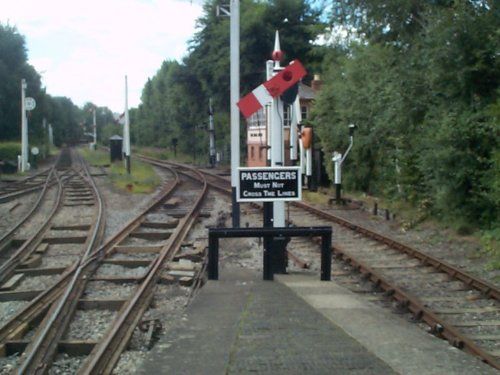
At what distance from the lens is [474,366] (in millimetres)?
4797

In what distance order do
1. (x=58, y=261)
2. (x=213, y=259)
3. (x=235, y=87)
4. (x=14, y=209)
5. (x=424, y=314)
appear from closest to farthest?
(x=424, y=314) < (x=213, y=259) < (x=58, y=261) < (x=235, y=87) < (x=14, y=209)

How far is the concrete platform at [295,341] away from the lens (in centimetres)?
463

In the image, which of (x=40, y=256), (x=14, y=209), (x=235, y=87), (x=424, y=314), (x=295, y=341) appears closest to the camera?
(x=295, y=341)

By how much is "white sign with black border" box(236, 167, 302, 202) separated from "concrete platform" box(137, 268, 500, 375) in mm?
1233

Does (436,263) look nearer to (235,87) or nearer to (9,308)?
(235,87)

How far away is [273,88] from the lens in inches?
323

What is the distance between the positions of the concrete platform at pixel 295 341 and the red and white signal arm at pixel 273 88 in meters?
2.36

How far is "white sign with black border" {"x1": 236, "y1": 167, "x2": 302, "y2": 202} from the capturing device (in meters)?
7.79

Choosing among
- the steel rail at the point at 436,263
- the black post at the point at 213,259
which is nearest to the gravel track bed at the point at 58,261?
the black post at the point at 213,259

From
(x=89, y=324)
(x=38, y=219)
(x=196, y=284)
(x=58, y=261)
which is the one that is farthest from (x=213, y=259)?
(x=38, y=219)

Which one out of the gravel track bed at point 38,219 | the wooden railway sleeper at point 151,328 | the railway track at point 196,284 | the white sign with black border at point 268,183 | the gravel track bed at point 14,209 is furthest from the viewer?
the gravel track bed at point 14,209

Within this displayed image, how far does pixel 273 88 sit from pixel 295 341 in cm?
382

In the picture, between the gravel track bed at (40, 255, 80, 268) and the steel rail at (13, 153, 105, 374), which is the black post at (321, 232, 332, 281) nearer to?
the steel rail at (13, 153, 105, 374)

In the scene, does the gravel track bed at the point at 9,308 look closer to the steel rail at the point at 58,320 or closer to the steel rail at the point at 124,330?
the steel rail at the point at 58,320
